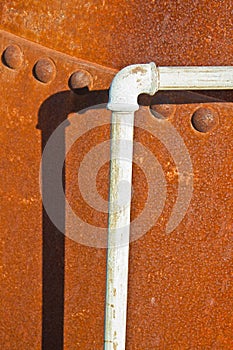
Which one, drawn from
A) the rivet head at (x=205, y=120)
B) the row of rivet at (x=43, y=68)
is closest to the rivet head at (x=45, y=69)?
the row of rivet at (x=43, y=68)

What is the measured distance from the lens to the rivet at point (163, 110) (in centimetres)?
98

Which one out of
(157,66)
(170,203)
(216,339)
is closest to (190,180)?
(170,203)

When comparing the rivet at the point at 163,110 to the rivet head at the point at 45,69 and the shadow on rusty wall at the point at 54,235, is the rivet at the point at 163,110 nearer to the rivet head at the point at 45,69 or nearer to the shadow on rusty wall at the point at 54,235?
the shadow on rusty wall at the point at 54,235

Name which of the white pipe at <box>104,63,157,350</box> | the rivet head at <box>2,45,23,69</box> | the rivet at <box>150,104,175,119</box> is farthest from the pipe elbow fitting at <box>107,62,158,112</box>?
the rivet head at <box>2,45,23,69</box>

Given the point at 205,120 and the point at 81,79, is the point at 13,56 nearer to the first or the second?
the point at 81,79

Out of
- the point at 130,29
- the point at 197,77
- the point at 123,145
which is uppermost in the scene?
the point at 130,29

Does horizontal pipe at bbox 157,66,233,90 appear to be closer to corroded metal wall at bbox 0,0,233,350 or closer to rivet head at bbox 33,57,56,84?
corroded metal wall at bbox 0,0,233,350

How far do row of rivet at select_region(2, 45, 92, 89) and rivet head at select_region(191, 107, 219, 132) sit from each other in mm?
226

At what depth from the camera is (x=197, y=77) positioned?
0.87 m

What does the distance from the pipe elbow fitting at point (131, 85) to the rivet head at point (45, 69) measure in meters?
0.19

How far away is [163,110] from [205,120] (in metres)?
0.08

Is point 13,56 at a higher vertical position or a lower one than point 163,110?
higher

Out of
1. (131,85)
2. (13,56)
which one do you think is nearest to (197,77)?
(131,85)

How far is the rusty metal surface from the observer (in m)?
0.94
